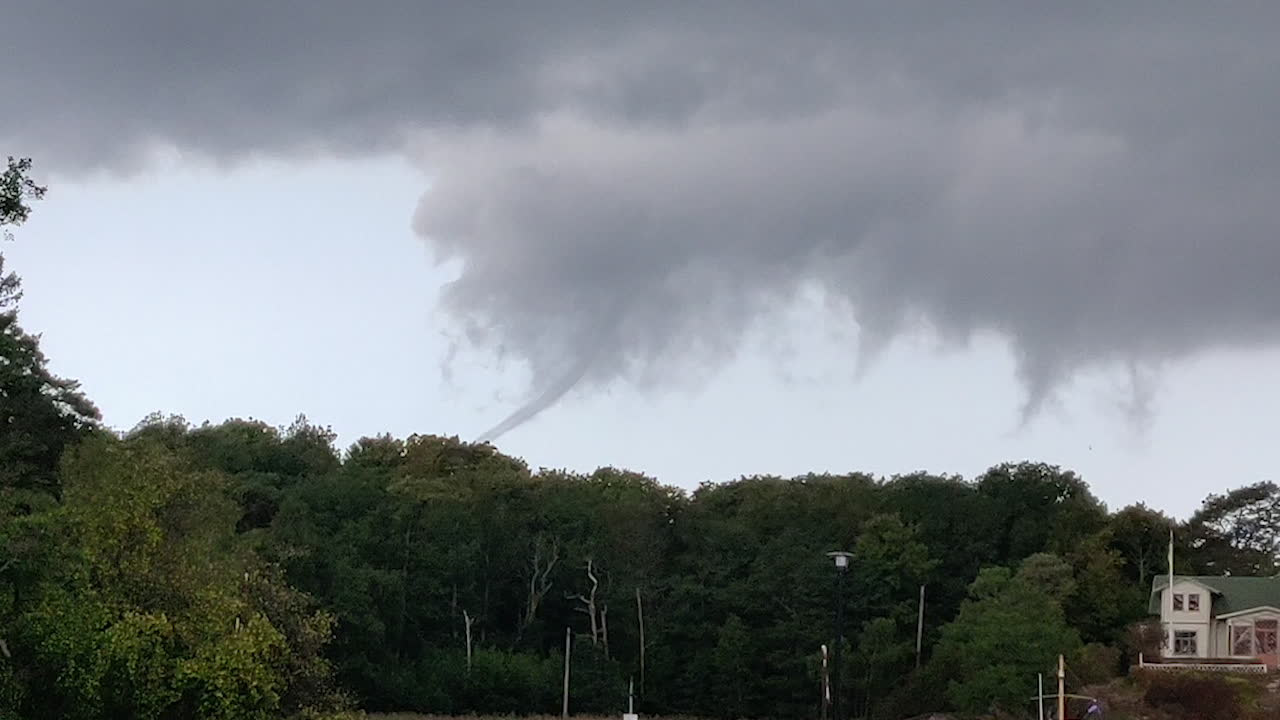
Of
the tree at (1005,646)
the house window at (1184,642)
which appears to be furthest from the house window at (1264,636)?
the tree at (1005,646)

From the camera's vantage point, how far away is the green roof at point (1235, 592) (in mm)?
94812

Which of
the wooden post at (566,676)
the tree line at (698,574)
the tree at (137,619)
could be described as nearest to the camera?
the tree at (137,619)

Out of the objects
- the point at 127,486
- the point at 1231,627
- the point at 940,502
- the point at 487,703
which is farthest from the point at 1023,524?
the point at 127,486

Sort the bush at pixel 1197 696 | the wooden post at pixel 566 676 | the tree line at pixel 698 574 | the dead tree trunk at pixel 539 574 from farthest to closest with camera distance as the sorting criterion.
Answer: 1. the dead tree trunk at pixel 539 574
2. the wooden post at pixel 566 676
3. the tree line at pixel 698 574
4. the bush at pixel 1197 696

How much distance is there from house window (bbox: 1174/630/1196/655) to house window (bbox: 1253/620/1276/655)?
→ 3.18 m

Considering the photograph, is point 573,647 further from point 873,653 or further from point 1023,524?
point 1023,524

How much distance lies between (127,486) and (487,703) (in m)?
57.6

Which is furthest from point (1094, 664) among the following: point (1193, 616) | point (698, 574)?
point (698, 574)

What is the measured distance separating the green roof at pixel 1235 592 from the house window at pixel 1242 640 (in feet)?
3.28

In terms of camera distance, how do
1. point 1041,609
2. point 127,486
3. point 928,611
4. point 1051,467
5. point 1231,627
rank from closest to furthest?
point 127,486 → point 1041,609 → point 1231,627 → point 928,611 → point 1051,467

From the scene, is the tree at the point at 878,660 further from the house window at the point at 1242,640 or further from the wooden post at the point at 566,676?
the house window at the point at 1242,640

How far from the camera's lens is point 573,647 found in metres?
103

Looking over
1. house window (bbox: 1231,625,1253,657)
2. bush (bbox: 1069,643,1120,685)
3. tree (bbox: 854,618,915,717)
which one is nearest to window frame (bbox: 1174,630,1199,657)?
house window (bbox: 1231,625,1253,657)

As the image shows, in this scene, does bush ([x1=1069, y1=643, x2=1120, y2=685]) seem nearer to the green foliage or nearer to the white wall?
the white wall
